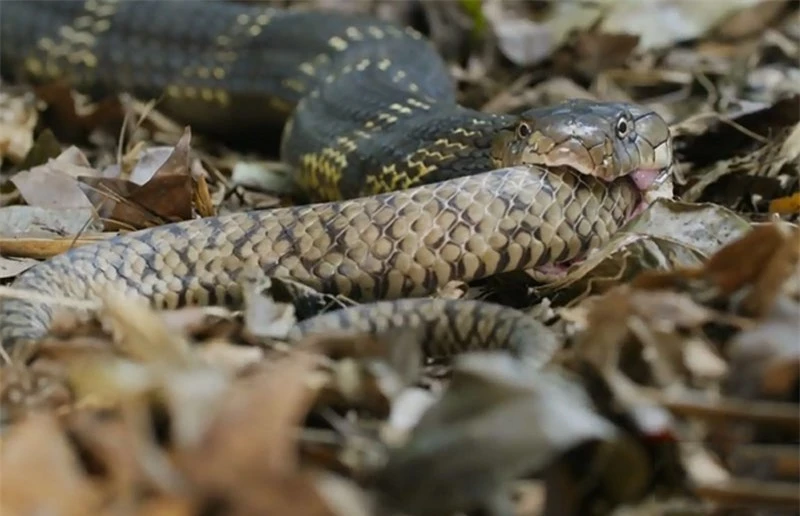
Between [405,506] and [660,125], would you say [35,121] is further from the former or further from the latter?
[405,506]

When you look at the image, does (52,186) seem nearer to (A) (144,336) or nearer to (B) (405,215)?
(B) (405,215)

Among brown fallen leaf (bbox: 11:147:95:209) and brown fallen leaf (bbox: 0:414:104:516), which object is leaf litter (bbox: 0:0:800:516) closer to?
brown fallen leaf (bbox: 0:414:104:516)

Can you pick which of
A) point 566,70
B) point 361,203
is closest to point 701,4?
point 566,70

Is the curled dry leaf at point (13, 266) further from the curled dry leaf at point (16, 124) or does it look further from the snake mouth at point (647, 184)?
the snake mouth at point (647, 184)

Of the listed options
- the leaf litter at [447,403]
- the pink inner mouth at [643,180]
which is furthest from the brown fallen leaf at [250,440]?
the pink inner mouth at [643,180]

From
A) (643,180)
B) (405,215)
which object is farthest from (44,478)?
(643,180)

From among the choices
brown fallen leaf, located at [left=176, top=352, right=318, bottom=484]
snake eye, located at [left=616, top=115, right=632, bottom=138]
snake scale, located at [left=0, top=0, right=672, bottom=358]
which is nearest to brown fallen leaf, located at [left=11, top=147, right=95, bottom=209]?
snake scale, located at [left=0, top=0, right=672, bottom=358]

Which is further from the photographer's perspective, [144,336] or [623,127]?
[623,127]

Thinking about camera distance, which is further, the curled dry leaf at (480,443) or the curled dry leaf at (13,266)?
the curled dry leaf at (13,266)
